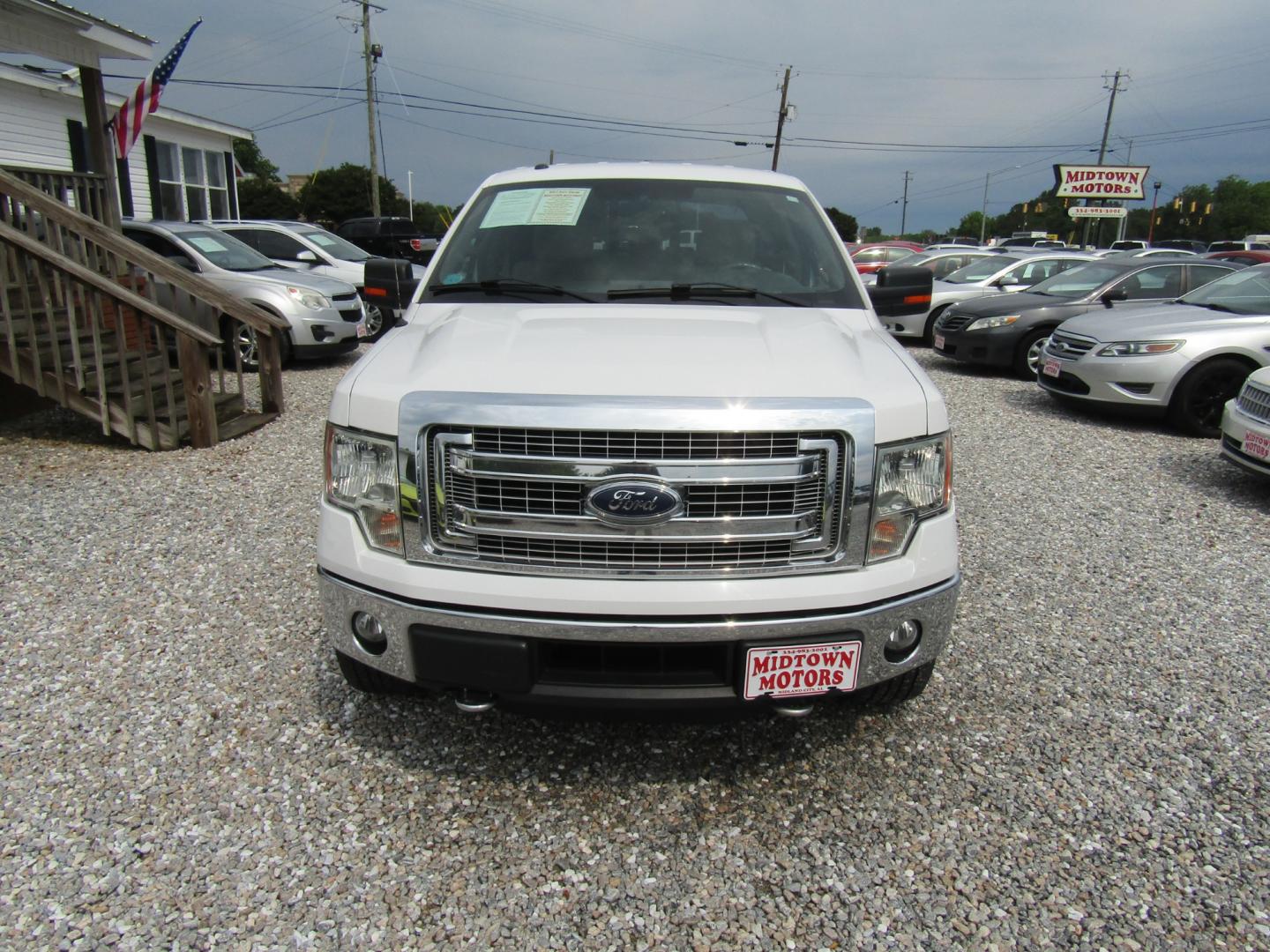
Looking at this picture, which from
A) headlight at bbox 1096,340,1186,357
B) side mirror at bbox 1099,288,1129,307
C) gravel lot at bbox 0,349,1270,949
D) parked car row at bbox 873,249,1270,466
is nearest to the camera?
gravel lot at bbox 0,349,1270,949

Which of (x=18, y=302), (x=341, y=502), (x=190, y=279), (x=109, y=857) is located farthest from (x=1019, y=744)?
(x=18, y=302)

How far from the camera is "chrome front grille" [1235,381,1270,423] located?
5.60 metres

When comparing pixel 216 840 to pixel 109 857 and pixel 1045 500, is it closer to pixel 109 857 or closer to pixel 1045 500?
pixel 109 857

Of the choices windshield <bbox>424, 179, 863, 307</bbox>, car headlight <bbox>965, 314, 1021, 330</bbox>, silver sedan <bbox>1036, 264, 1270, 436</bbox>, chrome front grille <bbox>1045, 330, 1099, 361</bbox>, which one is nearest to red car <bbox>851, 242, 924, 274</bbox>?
car headlight <bbox>965, 314, 1021, 330</bbox>

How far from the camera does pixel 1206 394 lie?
7.64 metres

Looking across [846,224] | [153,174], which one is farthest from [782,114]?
[153,174]

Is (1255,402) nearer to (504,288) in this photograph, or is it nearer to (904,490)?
(904,490)

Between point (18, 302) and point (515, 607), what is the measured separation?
7.38 meters

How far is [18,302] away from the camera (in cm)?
730

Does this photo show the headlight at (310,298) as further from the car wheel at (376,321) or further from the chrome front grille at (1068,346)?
the chrome front grille at (1068,346)

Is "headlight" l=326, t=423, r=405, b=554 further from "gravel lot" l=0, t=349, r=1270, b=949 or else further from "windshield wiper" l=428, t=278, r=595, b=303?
"windshield wiper" l=428, t=278, r=595, b=303

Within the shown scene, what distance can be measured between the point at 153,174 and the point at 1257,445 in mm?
21731

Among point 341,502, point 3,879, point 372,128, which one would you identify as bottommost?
point 3,879

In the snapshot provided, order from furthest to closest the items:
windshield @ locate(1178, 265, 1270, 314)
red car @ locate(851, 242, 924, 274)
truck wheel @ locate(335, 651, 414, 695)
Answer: red car @ locate(851, 242, 924, 274) → windshield @ locate(1178, 265, 1270, 314) → truck wheel @ locate(335, 651, 414, 695)
